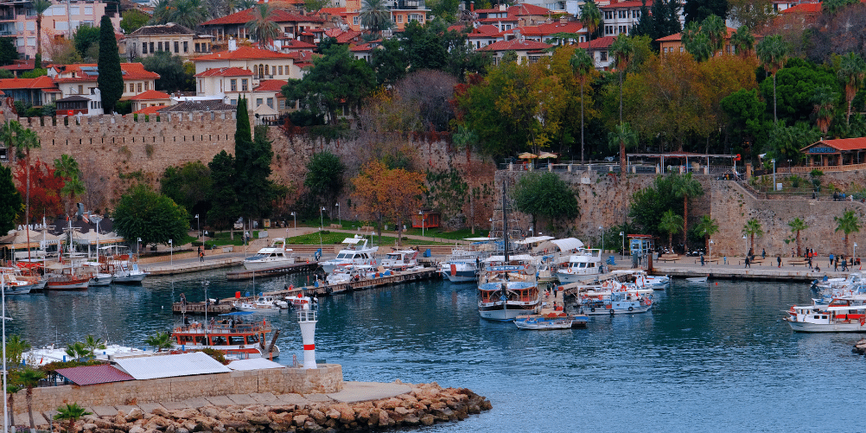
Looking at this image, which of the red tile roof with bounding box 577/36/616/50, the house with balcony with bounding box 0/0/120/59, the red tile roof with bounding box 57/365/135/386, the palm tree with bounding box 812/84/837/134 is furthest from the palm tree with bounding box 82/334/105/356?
the house with balcony with bounding box 0/0/120/59

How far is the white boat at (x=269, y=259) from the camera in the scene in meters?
84.9

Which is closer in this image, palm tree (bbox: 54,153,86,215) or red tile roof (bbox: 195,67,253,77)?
palm tree (bbox: 54,153,86,215)

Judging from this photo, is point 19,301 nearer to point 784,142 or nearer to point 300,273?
point 300,273

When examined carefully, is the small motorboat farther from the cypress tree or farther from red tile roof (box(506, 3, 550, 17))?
red tile roof (box(506, 3, 550, 17))

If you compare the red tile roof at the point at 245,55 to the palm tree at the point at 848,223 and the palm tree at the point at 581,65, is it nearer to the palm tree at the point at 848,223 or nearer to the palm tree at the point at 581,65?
the palm tree at the point at 581,65

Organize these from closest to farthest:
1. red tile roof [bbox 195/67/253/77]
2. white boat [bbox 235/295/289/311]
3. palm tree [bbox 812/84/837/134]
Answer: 1. white boat [bbox 235/295/289/311]
2. palm tree [bbox 812/84/837/134]
3. red tile roof [bbox 195/67/253/77]

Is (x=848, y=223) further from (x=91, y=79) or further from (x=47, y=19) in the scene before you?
(x=47, y=19)

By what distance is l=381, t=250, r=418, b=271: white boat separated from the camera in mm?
83000

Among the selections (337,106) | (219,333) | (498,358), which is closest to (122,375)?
(219,333)

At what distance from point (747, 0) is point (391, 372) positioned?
189 feet

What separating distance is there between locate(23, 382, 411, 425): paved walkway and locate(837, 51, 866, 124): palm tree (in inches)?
1598

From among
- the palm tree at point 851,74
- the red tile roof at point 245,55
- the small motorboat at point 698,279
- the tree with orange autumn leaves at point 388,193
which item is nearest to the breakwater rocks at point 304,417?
the small motorboat at point 698,279

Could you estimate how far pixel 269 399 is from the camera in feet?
165

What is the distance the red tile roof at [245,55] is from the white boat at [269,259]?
22.5 metres
